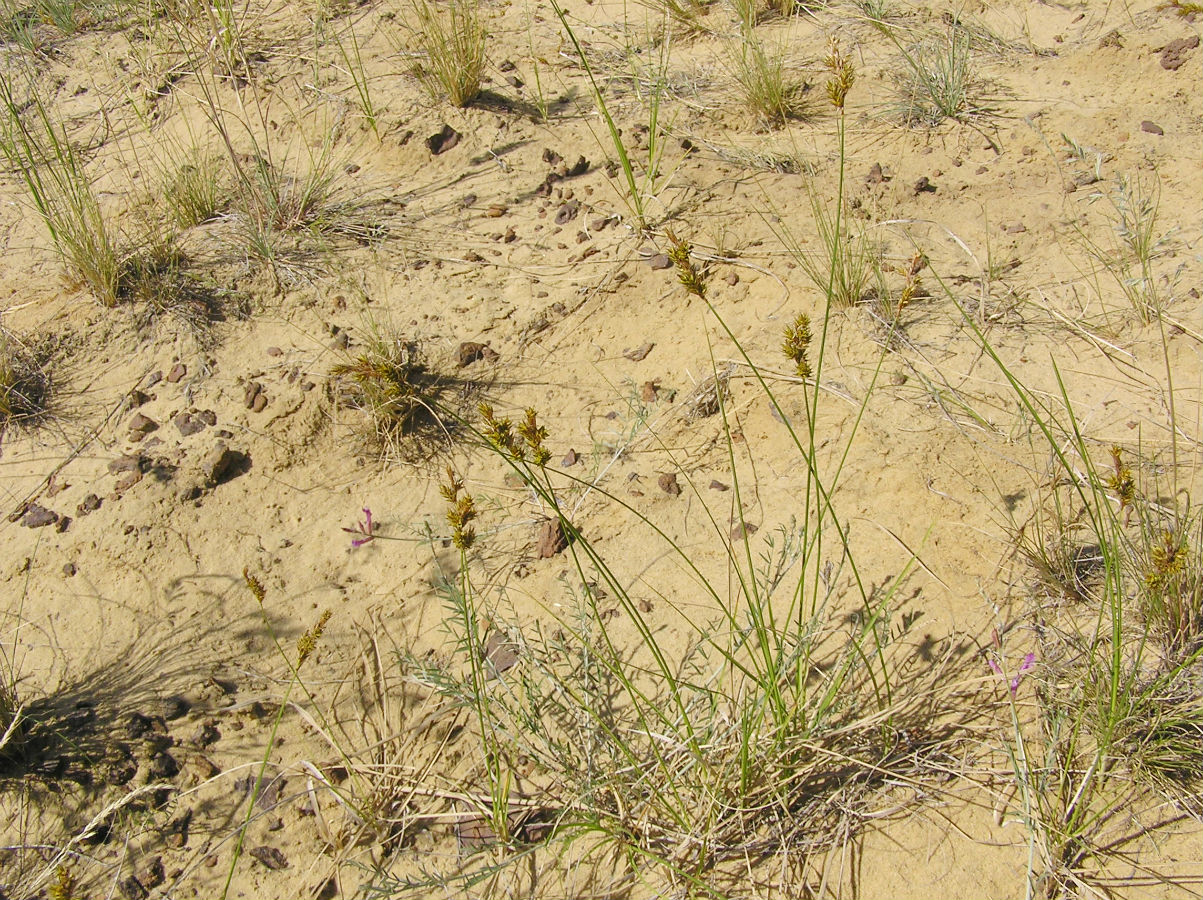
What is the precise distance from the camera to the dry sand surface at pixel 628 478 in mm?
1813

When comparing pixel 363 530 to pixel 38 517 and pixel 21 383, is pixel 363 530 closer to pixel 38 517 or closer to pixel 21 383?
pixel 38 517

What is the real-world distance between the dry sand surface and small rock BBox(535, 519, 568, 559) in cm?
1

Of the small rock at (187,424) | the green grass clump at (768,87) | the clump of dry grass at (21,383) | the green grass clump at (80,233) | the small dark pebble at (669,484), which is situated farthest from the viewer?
the green grass clump at (768,87)

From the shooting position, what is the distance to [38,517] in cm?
266

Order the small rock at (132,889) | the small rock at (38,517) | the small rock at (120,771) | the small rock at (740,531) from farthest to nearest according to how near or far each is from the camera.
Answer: the small rock at (38,517) < the small rock at (740,531) < the small rock at (120,771) < the small rock at (132,889)

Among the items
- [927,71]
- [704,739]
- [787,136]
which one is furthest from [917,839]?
[927,71]

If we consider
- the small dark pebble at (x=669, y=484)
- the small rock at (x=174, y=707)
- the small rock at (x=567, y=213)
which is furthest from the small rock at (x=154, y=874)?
the small rock at (x=567, y=213)

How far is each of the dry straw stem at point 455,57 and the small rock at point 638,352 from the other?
4.89ft

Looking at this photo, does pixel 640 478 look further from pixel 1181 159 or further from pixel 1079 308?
pixel 1181 159

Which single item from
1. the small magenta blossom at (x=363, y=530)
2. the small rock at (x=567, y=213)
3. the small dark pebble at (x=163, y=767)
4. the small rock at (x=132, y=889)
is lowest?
the small rock at (x=132, y=889)

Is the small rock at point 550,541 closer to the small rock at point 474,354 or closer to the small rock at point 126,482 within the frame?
the small rock at point 474,354

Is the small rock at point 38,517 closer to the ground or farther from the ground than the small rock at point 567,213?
closer to the ground

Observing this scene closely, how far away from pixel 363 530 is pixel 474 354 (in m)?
0.68

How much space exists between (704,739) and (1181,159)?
A: 2.52 meters
